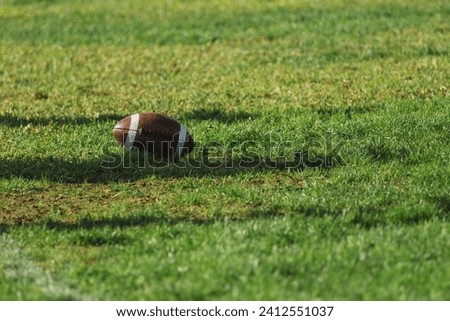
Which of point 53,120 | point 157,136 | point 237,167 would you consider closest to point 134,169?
→ point 157,136

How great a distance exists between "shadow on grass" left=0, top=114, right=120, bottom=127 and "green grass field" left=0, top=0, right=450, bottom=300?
3 centimetres

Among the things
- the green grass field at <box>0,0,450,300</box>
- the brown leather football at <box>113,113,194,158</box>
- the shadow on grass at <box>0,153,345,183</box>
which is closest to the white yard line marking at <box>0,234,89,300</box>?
the green grass field at <box>0,0,450,300</box>

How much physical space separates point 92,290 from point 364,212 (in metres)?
2.39

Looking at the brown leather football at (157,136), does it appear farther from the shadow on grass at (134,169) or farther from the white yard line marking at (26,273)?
the white yard line marking at (26,273)

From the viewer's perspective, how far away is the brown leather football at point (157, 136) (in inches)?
363

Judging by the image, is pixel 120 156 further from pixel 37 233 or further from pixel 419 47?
pixel 419 47

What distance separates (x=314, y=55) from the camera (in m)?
14.8

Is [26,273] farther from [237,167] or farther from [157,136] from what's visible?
[237,167]

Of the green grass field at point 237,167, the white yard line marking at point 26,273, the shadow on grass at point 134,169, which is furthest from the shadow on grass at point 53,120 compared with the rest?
the white yard line marking at point 26,273

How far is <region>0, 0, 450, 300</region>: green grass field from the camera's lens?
621cm

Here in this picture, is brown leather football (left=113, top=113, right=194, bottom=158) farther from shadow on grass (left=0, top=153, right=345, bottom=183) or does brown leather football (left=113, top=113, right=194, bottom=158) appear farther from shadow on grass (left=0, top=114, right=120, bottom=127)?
shadow on grass (left=0, top=114, right=120, bottom=127)

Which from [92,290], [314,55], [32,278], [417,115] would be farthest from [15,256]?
[314,55]

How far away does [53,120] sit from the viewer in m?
11.3

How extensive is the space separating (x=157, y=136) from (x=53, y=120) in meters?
2.56
